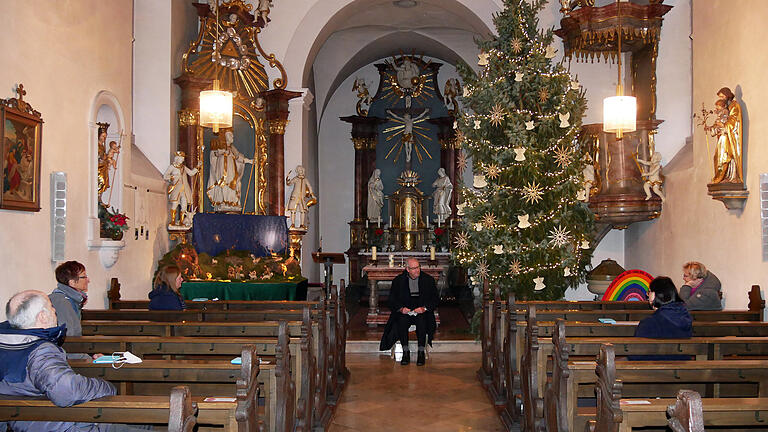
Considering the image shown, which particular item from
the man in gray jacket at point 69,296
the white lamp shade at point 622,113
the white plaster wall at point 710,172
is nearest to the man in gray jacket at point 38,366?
the man in gray jacket at point 69,296

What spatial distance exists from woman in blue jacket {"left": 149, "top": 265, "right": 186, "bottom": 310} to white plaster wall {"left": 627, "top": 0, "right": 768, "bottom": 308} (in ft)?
18.4

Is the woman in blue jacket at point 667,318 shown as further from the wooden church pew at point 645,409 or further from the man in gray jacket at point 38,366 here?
the man in gray jacket at point 38,366

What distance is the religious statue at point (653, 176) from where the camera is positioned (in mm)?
9805

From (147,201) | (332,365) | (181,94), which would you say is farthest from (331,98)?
(332,365)

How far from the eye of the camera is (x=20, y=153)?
629 cm

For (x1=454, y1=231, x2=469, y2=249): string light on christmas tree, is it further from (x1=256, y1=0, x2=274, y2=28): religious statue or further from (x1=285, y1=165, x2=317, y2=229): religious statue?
(x1=256, y1=0, x2=274, y2=28): religious statue

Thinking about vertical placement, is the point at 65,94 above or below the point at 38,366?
above

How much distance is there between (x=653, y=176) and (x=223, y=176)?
22.1 feet

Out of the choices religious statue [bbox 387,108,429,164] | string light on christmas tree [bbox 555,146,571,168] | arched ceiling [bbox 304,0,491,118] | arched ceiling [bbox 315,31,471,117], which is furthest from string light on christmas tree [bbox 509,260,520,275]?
religious statue [bbox 387,108,429,164]

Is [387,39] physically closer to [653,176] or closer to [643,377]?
[653,176]

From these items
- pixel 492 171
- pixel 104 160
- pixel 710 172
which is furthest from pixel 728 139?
pixel 104 160

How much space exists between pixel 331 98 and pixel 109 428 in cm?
1527

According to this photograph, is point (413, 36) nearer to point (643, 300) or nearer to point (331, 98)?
point (331, 98)

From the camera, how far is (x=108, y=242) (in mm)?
8078
